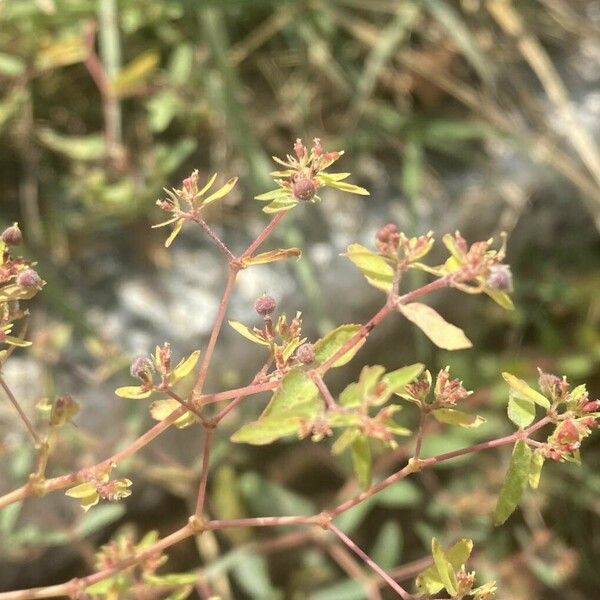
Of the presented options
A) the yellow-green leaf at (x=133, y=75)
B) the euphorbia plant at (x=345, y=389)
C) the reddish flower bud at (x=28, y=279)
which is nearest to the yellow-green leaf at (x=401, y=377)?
the euphorbia plant at (x=345, y=389)

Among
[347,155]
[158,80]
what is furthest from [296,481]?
[158,80]

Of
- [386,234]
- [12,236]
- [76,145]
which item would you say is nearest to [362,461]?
[386,234]

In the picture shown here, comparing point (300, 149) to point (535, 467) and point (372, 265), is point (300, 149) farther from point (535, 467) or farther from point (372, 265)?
point (535, 467)

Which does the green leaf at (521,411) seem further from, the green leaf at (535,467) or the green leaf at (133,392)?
the green leaf at (133,392)

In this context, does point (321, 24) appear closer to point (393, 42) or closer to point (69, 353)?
point (393, 42)

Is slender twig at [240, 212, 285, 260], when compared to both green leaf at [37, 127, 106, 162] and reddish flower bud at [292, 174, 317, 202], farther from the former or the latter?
green leaf at [37, 127, 106, 162]

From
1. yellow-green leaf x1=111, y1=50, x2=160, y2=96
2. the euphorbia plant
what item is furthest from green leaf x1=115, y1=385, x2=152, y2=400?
yellow-green leaf x1=111, y1=50, x2=160, y2=96
